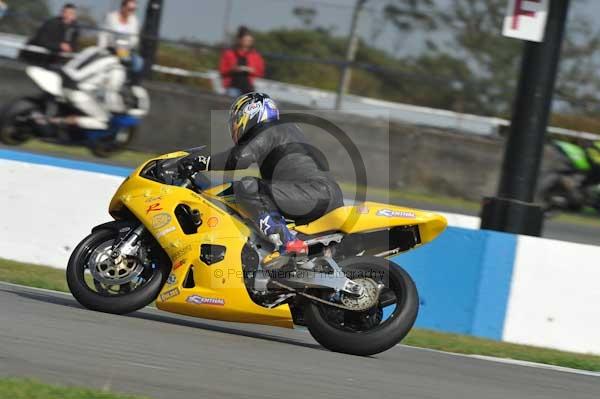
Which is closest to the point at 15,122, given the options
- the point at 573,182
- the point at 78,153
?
the point at 78,153

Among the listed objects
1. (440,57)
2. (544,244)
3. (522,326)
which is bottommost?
(522,326)

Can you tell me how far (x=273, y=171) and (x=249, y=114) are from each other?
375mm

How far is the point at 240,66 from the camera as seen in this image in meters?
16.3

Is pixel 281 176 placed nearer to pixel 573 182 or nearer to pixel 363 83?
pixel 573 182

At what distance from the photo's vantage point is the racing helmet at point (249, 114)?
6984 millimetres

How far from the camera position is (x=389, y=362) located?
6.71 meters

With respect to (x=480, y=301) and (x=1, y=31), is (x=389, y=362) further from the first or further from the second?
(x=1, y=31)

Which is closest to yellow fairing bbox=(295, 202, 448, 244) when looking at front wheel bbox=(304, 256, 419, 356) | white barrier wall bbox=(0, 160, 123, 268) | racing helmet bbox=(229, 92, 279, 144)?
front wheel bbox=(304, 256, 419, 356)

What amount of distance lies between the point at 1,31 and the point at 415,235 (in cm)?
1128

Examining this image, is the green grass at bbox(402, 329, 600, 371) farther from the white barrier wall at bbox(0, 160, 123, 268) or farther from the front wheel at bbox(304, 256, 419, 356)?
the white barrier wall at bbox(0, 160, 123, 268)

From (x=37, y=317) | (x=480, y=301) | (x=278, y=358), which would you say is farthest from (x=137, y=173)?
(x=480, y=301)

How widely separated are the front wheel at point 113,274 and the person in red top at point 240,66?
928 cm

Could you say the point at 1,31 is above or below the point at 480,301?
above

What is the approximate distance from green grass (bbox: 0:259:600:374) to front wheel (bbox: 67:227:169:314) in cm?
145
